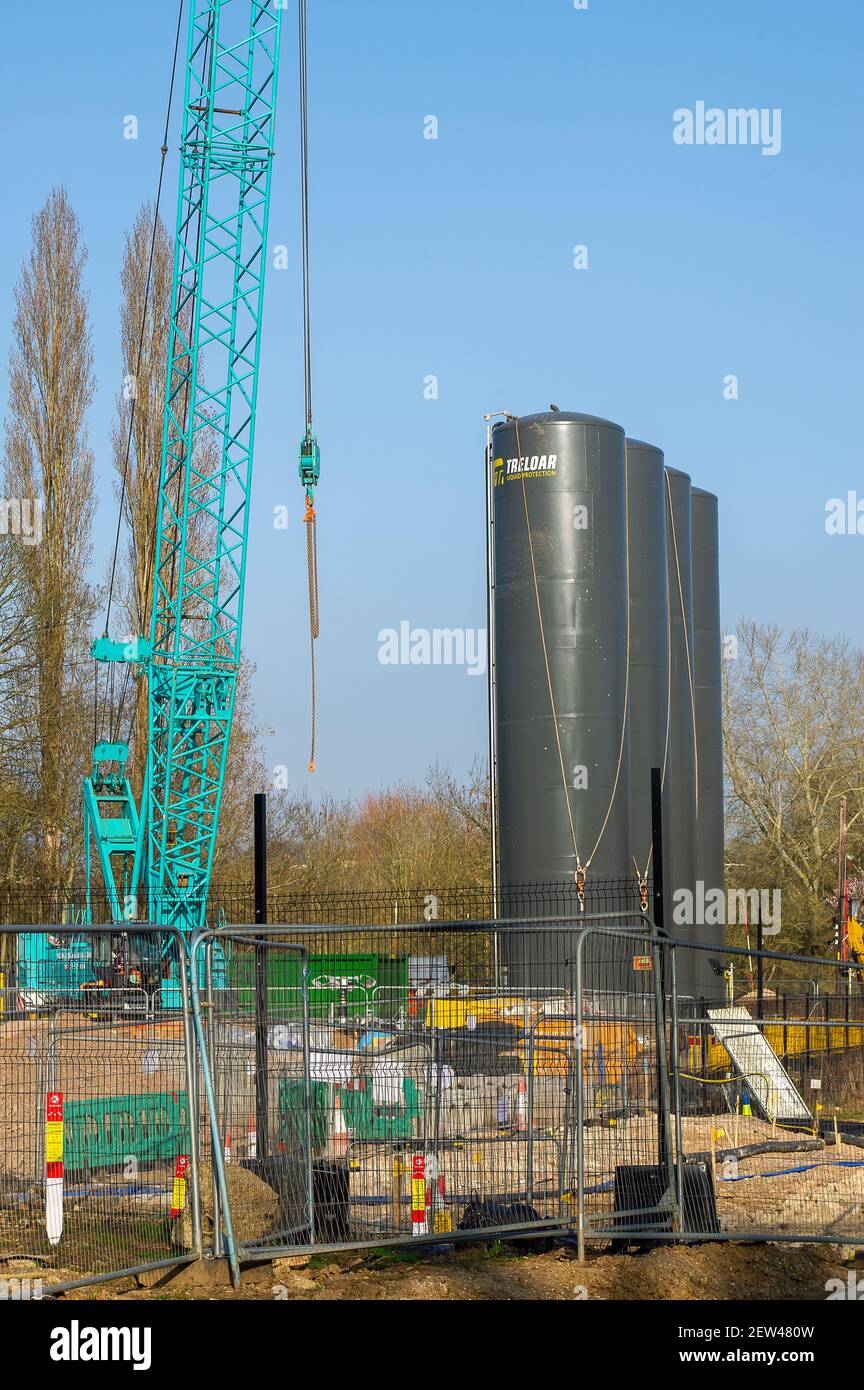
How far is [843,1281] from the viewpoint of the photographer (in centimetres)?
879

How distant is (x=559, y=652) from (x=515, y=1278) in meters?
16.1

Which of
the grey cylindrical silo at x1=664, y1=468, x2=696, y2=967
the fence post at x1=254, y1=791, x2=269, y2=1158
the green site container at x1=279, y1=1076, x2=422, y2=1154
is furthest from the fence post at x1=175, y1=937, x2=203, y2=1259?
the grey cylindrical silo at x1=664, y1=468, x2=696, y2=967

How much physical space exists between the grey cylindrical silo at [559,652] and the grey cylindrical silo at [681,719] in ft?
16.9

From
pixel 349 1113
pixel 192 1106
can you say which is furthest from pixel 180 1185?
pixel 349 1113

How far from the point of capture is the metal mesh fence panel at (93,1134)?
8734 millimetres

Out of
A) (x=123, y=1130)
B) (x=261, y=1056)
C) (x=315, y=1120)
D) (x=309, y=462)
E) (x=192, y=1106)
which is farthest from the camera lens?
(x=309, y=462)

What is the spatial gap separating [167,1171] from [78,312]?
122 ft

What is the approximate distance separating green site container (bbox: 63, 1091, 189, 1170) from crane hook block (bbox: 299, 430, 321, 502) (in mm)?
18105

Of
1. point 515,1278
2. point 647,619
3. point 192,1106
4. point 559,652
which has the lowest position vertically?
point 515,1278

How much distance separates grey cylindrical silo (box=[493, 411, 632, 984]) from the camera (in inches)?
939

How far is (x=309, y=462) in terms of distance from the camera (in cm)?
2748

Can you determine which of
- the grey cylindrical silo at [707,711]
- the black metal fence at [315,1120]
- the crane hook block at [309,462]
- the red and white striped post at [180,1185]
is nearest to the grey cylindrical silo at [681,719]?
the grey cylindrical silo at [707,711]

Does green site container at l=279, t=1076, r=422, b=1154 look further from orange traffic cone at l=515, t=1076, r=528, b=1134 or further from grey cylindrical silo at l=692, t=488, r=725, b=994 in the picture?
grey cylindrical silo at l=692, t=488, r=725, b=994

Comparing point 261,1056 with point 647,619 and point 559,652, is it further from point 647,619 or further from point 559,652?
point 647,619
